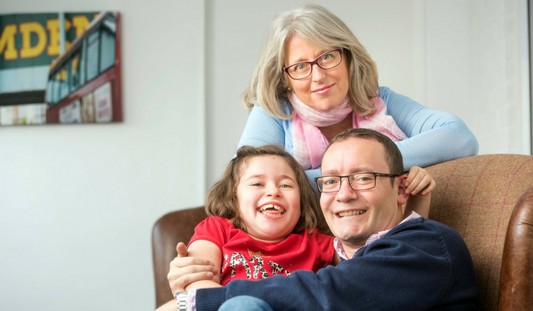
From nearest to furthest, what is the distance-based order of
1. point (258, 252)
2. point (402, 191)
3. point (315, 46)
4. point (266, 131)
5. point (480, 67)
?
point (402, 191)
point (258, 252)
point (315, 46)
point (266, 131)
point (480, 67)

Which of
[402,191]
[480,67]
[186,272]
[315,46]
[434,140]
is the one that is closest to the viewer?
[186,272]

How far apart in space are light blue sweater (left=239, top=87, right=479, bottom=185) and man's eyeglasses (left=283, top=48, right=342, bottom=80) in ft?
0.57

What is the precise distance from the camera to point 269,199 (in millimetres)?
1337

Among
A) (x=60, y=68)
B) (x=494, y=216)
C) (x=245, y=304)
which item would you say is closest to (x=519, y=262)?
(x=494, y=216)

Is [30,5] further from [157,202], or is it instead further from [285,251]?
[285,251]

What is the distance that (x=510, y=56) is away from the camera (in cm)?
273

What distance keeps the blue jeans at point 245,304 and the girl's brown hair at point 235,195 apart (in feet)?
1.83

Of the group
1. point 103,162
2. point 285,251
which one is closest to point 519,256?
point 285,251

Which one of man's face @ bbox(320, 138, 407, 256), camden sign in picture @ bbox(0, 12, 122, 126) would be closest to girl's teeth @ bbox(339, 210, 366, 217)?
man's face @ bbox(320, 138, 407, 256)

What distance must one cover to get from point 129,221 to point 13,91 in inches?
54.7

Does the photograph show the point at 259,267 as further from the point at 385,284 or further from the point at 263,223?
the point at 385,284

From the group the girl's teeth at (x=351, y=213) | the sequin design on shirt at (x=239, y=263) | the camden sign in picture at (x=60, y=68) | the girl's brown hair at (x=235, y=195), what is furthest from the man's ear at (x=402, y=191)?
the camden sign in picture at (x=60, y=68)

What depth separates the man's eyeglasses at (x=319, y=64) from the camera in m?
1.60

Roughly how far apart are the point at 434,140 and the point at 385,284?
2.33 feet
